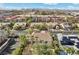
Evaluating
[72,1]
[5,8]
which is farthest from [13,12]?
[72,1]

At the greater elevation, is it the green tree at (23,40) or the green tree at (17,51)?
the green tree at (23,40)

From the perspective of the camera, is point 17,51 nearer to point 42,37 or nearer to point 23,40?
point 23,40

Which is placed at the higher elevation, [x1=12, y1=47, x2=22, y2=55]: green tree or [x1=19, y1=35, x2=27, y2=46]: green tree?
[x1=19, y1=35, x2=27, y2=46]: green tree

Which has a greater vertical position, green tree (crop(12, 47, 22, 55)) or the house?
the house

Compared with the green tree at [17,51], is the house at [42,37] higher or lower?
higher

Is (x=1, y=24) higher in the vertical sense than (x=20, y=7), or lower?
lower

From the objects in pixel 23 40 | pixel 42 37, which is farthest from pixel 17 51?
pixel 42 37
